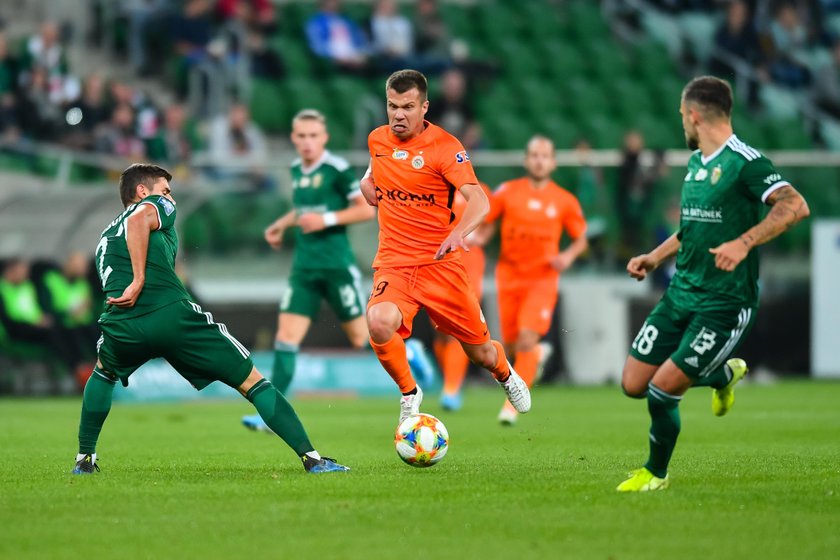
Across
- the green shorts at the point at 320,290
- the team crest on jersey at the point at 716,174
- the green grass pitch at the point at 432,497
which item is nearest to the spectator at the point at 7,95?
the green grass pitch at the point at 432,497

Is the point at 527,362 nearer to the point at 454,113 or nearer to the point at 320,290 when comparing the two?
the point at 320,290

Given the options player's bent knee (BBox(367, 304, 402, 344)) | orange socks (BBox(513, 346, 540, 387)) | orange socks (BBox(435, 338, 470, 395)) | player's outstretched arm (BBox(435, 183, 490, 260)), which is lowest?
orange socks (BBox(435, 338, 470, 395))

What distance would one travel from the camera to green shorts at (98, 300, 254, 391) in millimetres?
8820

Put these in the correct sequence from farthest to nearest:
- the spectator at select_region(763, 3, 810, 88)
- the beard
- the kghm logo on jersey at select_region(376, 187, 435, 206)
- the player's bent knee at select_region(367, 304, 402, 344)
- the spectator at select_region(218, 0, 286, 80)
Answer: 1. the spectator at select_region(763, 3, 810, 88)
2. the spectator at select_region(218, 0, 286, 80)
3. the kghm logo on jersey at select_region(376, 187, 435, 206)
4. the player's bent knee at select_region(367, 304, 402, 344)
5. the beard

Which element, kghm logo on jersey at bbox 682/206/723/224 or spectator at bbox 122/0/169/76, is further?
spectator at bbox 122/0/169/76

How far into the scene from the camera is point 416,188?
9812 millimetres

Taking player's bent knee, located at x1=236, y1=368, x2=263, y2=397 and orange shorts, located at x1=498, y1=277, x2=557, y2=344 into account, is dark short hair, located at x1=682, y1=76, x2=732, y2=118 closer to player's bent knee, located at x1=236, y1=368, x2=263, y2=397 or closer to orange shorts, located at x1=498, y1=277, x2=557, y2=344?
player's bent knee, located at x1=236, y1=368, x2=263, y2=397

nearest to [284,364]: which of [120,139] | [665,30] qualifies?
[120,139]

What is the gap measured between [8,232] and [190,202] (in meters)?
2.58

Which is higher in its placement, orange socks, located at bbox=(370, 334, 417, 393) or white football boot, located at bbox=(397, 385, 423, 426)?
orange socks, located at bbox=(370, 334, 417, 393)

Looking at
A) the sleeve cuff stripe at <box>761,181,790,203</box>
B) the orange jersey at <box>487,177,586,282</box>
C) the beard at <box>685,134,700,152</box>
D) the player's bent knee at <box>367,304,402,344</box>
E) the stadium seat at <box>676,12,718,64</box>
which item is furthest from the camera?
the stadium seat at <box>676,12,718,64</box>

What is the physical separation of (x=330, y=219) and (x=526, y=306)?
92.1 inches

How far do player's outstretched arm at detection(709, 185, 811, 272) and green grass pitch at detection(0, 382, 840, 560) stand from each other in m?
1.29

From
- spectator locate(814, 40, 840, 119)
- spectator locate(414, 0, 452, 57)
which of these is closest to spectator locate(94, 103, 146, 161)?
spectator locate(414, 0, 452, 57)
